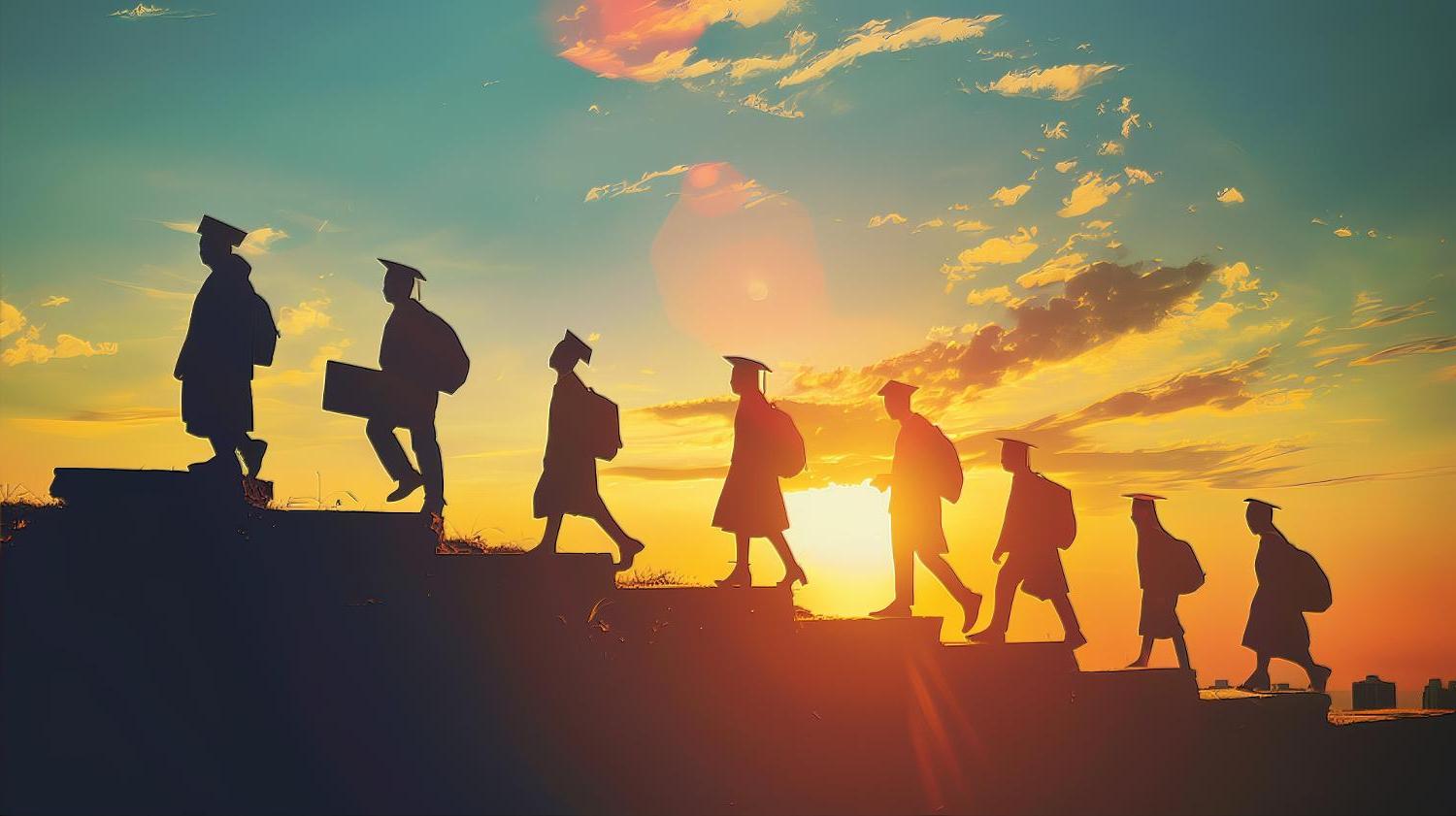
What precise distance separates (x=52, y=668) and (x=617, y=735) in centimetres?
420

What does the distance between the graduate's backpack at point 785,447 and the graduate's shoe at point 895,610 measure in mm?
1675

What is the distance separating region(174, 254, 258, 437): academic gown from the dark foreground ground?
1.07 m

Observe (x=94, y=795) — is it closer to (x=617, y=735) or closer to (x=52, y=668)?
(x=52, y=668)

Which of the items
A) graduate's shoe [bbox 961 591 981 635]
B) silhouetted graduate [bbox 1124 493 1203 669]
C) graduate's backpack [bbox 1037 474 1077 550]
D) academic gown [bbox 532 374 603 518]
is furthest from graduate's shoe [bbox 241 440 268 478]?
silhouetted graduate [bbox 1124 493 1203 669]

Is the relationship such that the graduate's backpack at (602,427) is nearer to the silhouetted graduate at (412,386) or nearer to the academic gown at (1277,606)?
the silhouetted graduate at (412,386)

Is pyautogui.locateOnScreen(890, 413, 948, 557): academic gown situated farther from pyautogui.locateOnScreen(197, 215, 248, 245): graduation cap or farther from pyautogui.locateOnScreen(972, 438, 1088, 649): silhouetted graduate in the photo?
pyautogui.locateOnScreen(197, 215, 248, 245): graduation cap

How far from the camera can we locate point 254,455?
9523mm

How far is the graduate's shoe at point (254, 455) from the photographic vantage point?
9.48 metres

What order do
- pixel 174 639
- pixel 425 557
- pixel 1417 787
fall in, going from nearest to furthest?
pixel 174 639 → pixel 425 557 → pixel 1417 787

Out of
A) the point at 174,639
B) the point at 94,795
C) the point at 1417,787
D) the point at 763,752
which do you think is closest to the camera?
the point at 94,795

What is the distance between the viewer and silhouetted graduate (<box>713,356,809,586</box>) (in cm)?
1057

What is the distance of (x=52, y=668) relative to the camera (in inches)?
303

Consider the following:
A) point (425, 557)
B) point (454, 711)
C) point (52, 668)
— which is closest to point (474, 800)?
point (454, 711)

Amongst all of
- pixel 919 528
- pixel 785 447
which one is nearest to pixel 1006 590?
pixel 919 528
